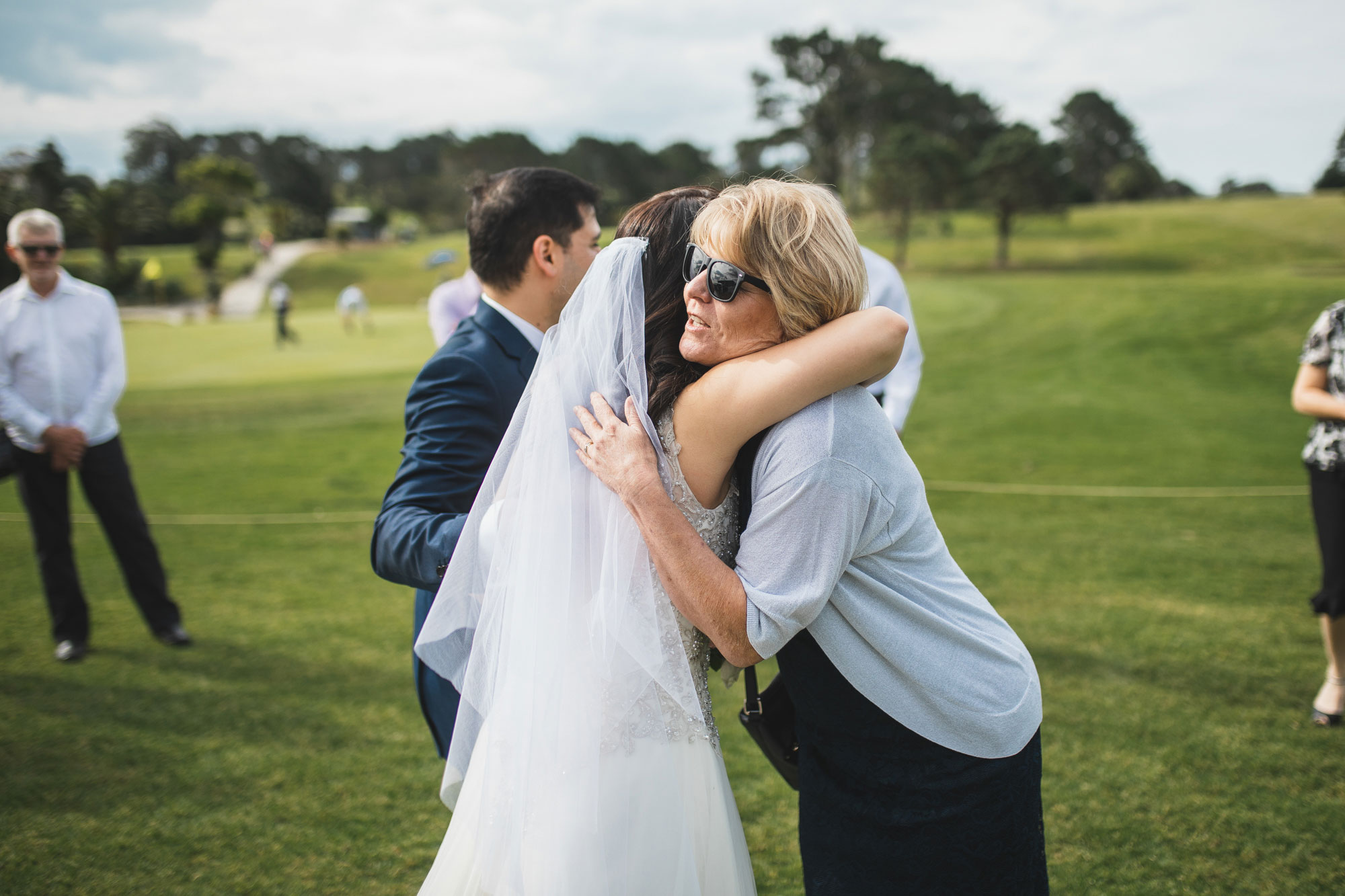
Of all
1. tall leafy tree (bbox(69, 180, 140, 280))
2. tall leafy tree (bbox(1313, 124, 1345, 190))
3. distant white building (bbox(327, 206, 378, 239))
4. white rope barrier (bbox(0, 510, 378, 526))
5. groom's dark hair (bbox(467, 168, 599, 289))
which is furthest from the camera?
distant white building (bbox(327, 206, 378, 239))

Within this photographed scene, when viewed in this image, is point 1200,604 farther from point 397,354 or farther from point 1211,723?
point 397,354

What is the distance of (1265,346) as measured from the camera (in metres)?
16.3

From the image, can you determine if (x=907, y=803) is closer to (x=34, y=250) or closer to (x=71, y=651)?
(x=71, y=651)

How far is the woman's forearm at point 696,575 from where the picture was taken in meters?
1.50

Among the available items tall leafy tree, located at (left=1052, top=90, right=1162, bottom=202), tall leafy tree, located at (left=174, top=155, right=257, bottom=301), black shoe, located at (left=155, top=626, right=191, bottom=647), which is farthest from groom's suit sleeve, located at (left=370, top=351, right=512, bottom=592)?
tall leafy tree, located at (left=1052, top=90, right=1162, bottom=202)

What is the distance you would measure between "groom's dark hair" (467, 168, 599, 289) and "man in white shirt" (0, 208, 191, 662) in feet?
12.4

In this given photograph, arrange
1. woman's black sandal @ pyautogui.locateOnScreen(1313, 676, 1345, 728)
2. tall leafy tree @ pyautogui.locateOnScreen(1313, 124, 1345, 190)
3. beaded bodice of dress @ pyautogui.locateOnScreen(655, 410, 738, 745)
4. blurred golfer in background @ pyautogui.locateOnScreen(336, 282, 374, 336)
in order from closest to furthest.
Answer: beaded bodice of dress @ pyautogui.locateOnScreen(655, 410, 738, 745)
woman's black sandal @ pyautogui.locateOnScreen(1313, 676, 1345, 728)
tall leafy tree @ pyautogui.locateOnScreen(1313, 124, 1345, 190)
blurred golfer in background @ pyautogui.locateOnScreen(336, 282, 374, 336)

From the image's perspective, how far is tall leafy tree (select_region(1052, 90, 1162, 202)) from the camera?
2756 inches

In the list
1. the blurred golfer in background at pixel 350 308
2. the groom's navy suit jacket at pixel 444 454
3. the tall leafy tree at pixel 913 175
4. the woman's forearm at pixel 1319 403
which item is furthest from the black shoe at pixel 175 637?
the tall leafy tree at pixel 913 175

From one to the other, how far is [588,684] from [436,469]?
786 millimetres

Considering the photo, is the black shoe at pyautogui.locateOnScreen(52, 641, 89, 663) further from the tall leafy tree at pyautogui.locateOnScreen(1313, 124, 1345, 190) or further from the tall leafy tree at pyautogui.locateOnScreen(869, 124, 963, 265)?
the tall leafy tree at pyautogui.locateOnScreen(869, 124, 963, 265)

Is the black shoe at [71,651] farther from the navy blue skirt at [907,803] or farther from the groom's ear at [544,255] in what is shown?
the navy blue skirt at [907,803]

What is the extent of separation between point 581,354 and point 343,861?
2.40 metres

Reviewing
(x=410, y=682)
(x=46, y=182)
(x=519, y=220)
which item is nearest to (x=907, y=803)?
(x=519, y=220)
